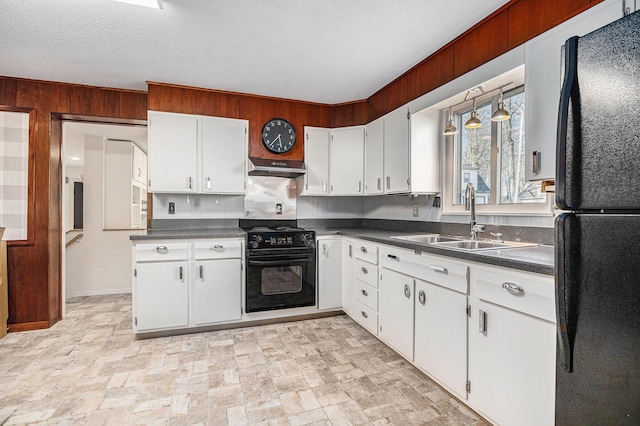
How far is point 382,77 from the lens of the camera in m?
3.10

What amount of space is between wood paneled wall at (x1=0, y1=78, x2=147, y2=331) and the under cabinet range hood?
1693 mm

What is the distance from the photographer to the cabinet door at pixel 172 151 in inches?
124

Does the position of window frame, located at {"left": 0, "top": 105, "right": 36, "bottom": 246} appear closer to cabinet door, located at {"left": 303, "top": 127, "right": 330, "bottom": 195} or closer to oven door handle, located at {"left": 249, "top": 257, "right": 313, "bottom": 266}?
oven door handle, located at {"left": 249, "top": 257, "right": 313, "bottom": 266}

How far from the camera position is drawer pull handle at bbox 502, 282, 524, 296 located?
146 cm

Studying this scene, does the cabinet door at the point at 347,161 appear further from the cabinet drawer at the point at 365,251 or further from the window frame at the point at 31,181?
the window frame at the point at 31,181

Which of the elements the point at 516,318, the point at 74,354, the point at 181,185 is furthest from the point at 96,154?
the point at 516,318

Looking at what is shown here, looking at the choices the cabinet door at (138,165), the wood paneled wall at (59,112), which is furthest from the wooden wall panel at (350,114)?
the cabinet door at (138,165)

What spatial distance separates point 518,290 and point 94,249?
4.88 meters

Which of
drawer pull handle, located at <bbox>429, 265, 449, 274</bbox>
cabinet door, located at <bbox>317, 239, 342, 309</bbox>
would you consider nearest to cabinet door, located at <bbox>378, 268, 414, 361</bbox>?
drawer pull handle, located at <bbox>429, 265, 449, 274</bbox>

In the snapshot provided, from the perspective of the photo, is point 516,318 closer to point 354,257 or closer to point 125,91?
point 354,257

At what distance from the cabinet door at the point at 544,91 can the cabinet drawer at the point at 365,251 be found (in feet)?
4.43

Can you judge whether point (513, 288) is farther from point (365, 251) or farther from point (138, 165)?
point (138, 165)

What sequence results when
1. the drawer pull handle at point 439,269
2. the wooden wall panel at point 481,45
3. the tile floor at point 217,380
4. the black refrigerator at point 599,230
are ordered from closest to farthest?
the black refrigerator at point 599,230 → the tile floor at point 217,380 → the drawer pull handle at point 439,269 → the wooden wall panel at point 481,45

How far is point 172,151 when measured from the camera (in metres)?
3.19
